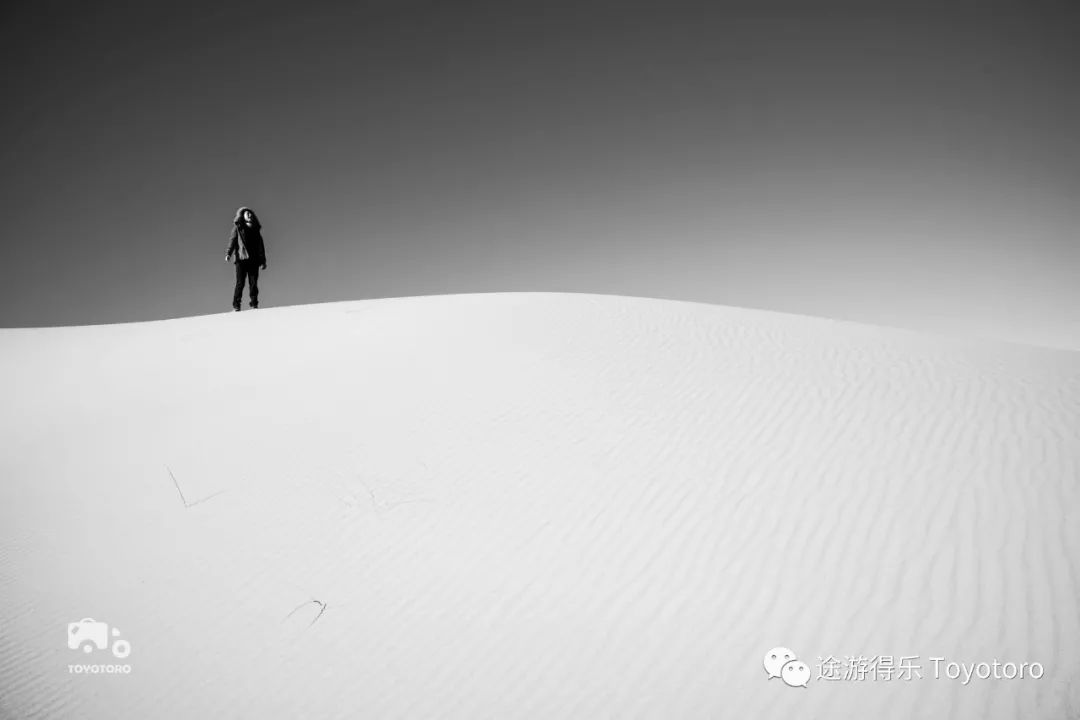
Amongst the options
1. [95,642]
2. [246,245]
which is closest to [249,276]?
[246,245]

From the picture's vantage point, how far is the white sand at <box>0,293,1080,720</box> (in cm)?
346

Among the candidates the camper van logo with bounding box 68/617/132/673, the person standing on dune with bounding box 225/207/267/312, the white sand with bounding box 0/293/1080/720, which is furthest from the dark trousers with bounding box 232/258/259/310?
the camper van logo with bounding box 68/617/132/673

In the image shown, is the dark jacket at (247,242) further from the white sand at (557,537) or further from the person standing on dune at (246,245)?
the white sand at (557,537)

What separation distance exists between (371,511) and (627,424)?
8.47 ft

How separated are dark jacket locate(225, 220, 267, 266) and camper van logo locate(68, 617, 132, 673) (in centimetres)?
870

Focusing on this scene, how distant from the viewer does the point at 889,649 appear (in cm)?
337

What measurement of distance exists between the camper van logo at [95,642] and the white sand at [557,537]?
0.06 m

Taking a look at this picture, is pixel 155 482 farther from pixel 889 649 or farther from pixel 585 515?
pixel 889 649

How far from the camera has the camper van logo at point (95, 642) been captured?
3.90 m

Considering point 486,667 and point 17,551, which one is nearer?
point 486,667

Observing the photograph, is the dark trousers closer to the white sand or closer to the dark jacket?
the dark jacket

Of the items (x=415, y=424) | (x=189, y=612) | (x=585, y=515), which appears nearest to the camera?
(x=189, y=612)

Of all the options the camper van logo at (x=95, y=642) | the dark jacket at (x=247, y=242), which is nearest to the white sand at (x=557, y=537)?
the camper van logo at (x=95, y=642)

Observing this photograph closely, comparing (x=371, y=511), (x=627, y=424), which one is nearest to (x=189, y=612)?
(x=371, y=511)
